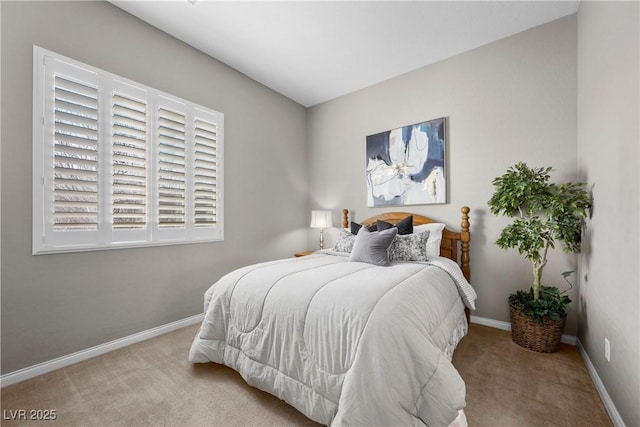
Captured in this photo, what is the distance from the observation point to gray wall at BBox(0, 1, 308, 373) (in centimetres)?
183

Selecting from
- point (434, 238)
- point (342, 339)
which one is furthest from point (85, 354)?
point (434, 238)

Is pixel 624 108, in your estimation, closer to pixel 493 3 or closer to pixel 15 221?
pixel 493 3

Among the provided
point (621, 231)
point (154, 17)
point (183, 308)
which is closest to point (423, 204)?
point (621, 231)

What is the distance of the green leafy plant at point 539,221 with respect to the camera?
6.82 feet

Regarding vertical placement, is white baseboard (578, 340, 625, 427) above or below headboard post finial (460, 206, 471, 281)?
below

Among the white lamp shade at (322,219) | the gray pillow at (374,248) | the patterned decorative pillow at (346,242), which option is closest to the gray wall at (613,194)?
the gray pillow at (374,248)

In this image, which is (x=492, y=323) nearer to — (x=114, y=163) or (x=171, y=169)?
(x=171, y=169)

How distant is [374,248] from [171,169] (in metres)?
2.14

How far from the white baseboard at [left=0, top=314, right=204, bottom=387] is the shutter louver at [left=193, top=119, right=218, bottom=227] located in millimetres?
1050

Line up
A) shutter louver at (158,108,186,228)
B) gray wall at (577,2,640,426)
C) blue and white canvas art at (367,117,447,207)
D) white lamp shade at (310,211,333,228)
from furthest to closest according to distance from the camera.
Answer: white lamp shade at (310,211,333,228)
blue and white canvas art at (367,117,447,207)
shutter louver at (158,108,186,228)
gray wall at (577,2,640,426)

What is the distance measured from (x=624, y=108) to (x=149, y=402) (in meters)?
3.20

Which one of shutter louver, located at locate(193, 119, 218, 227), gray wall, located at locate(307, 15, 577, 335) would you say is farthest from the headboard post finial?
shutter louver, located at locate(193, 119, 218, 227)

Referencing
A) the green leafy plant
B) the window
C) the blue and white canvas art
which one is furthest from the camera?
the blue and white canvas art

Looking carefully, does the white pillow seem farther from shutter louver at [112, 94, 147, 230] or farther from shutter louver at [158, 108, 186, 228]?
shutter louver at [112, 94, 147, 230]
